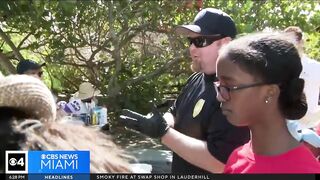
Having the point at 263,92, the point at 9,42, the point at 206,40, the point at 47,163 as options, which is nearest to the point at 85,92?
the point at 9,42

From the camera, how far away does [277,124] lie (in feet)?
5.03

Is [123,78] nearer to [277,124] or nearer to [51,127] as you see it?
[277,124]

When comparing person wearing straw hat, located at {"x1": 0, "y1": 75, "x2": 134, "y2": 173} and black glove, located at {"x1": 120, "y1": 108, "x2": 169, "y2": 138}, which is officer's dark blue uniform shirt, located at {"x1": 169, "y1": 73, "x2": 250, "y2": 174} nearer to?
black glove, located at {"x1": 120, "y1": 108, "x2": 169, "y2": 138}

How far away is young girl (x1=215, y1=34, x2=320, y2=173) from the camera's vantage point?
1520 millimetres

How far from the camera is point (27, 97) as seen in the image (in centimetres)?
100

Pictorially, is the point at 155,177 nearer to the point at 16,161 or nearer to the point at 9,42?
the point at 16,161

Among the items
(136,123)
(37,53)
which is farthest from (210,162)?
(37,53)

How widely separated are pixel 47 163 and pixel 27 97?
0.22 meters

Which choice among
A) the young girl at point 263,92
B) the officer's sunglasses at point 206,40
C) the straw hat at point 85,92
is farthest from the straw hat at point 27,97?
the straw hat at point 85,92

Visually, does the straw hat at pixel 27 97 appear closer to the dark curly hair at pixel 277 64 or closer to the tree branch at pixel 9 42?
the dark curly hair at pixel 277 64

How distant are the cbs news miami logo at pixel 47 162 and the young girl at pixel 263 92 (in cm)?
54

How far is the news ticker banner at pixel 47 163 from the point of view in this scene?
1.05 meters

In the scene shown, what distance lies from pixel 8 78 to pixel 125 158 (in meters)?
0.30

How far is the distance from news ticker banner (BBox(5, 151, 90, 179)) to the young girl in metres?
0.52
